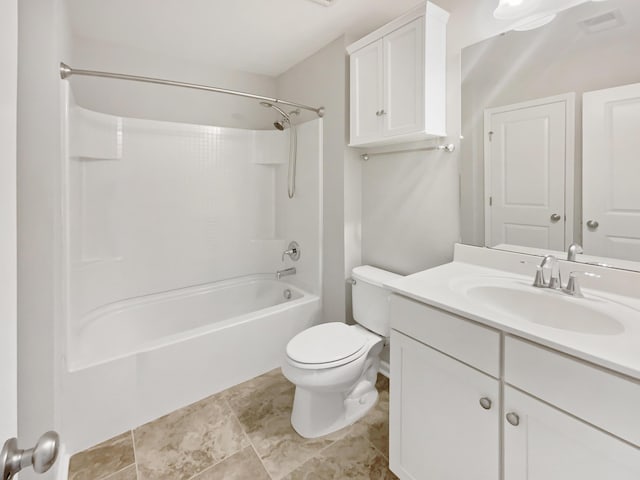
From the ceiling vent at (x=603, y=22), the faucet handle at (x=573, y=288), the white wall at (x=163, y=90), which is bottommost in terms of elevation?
the faucet handle at (x=573, y=288)

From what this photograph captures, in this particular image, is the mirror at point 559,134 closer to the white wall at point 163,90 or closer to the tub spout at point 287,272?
the tub spout at point 287,272

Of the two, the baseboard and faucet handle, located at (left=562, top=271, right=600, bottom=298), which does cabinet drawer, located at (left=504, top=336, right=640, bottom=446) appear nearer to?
faucet handle, located at (left=562, top=271, right=600, bottom=298)

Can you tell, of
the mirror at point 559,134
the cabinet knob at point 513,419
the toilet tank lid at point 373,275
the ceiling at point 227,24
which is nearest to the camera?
the cabinet knob at point 513,419

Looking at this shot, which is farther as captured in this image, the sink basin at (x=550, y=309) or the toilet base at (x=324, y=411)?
the toilet base at (x=324, y=411)

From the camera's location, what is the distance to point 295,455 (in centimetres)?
152

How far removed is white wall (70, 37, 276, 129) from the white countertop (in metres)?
2.21

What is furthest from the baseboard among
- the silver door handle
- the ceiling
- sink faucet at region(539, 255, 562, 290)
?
the ceiling

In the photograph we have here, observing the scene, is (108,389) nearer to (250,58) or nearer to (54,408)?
(54,408)

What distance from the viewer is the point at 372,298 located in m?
1.96

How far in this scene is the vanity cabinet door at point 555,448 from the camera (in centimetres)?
74

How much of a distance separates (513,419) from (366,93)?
173 cm

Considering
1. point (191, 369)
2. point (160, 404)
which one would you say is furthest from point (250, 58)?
point (160, 404)

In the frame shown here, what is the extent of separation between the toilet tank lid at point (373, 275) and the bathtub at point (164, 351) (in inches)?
19.2

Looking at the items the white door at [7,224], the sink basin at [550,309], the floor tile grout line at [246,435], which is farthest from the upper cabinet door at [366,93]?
the floor tile grout line at [246,435]
